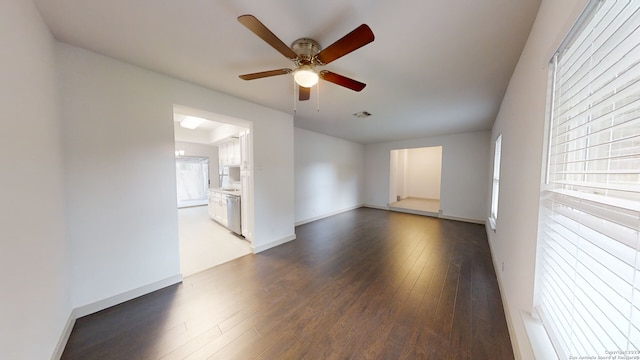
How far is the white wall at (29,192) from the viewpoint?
1.03m

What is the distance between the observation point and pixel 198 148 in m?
6.86

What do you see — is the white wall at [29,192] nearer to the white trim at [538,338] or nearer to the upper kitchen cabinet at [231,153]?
the white trim at [538,338]

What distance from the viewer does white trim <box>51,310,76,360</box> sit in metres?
1.39

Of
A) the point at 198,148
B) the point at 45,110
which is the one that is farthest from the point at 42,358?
the point at 198,148

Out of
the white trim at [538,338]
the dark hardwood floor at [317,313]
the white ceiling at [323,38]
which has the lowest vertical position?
the dark hardwood floor at [317,313]

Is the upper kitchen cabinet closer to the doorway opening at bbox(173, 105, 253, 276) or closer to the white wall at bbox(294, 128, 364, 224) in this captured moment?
the doorway opening at bbox(173, 105, 253, 276)

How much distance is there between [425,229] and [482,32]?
3.90 metres

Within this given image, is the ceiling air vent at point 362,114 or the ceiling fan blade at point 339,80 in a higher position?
the ceiling air vent at point 362,114

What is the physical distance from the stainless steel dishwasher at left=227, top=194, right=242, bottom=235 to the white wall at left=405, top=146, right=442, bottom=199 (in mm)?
7417

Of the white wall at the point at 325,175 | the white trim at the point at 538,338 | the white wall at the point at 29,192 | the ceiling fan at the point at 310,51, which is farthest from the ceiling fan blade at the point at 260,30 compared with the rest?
the white wall at the point at 325,175

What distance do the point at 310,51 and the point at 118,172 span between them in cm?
225

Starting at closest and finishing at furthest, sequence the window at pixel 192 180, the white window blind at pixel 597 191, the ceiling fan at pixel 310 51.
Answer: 1. the white window blind at pixel 597 191
2. the ceiling fan at pixel 310 51
3. the window at pixel 192 180

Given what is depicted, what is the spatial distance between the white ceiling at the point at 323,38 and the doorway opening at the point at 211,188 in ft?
2.53

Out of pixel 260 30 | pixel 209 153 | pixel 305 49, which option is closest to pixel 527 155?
pixel 305 49
